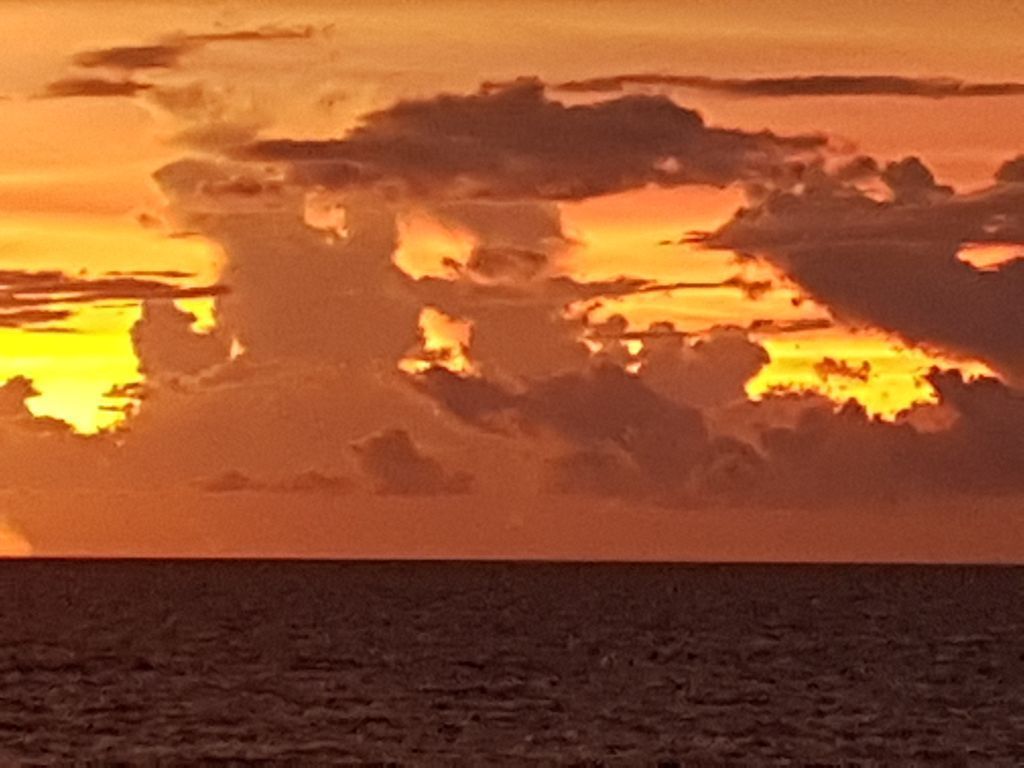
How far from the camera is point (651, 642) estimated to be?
138 meters

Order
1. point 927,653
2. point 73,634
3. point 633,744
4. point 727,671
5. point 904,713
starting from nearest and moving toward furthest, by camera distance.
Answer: point 633,744, point 904,713, point 727,671, point 927,653, point 73,634

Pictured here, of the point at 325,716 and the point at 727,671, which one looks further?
the point at 727,671

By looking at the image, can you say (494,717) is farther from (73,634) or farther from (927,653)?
(73,634)

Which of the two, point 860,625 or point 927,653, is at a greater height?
point 860,625

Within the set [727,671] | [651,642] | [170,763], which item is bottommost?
[170,763]

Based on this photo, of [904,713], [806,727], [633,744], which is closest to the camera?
[633,744]

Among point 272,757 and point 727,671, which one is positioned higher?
point 727,671

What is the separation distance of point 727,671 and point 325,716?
32368 millimetres

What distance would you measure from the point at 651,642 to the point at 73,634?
1502 inches

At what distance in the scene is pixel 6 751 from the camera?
70.2m

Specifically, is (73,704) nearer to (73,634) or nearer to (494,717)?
(494,717)

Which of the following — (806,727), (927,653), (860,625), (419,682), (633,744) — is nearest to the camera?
(633,744)

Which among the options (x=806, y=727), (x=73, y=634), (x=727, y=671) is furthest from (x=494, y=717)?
(x=73, y=634)

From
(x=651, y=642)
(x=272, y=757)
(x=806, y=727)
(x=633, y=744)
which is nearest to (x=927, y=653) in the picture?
(x=651, y=642)
